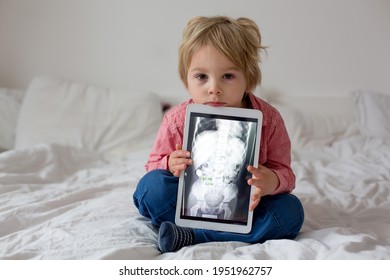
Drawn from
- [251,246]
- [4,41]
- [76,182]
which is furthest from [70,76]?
[251,246]

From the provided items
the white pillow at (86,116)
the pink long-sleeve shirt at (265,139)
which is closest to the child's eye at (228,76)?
the pink long-sleeve shirt at (265,139)

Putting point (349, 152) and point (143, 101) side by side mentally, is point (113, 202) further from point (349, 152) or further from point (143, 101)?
point (349, 152)

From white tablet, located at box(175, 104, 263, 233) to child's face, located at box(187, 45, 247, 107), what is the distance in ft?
0.11

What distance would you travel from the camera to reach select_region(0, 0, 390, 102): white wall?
2207 millimetres

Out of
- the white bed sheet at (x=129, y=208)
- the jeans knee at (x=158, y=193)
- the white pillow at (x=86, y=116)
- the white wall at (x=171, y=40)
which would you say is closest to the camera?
the white bed sheet at (x=129, y=208)

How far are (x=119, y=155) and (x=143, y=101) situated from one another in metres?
0.27

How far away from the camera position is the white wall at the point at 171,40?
221 centimetres

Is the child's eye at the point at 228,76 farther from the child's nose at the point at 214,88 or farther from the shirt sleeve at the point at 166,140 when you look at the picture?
the shirt sleeve at the point at 166,140

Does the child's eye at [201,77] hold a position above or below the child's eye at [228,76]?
below

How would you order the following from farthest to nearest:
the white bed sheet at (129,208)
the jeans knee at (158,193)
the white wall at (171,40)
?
the white wall at (171,40) < the jeans knee at (158,193) < the white bed sheet at (129,208)

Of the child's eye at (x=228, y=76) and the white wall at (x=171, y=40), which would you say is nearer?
the child's eye at (x=228, y=76)

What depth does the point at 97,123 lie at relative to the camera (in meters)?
2.04

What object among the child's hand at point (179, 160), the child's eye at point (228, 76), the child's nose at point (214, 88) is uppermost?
the child's eye at point (228, 76)

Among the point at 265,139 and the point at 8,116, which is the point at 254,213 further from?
the point at 8,116
